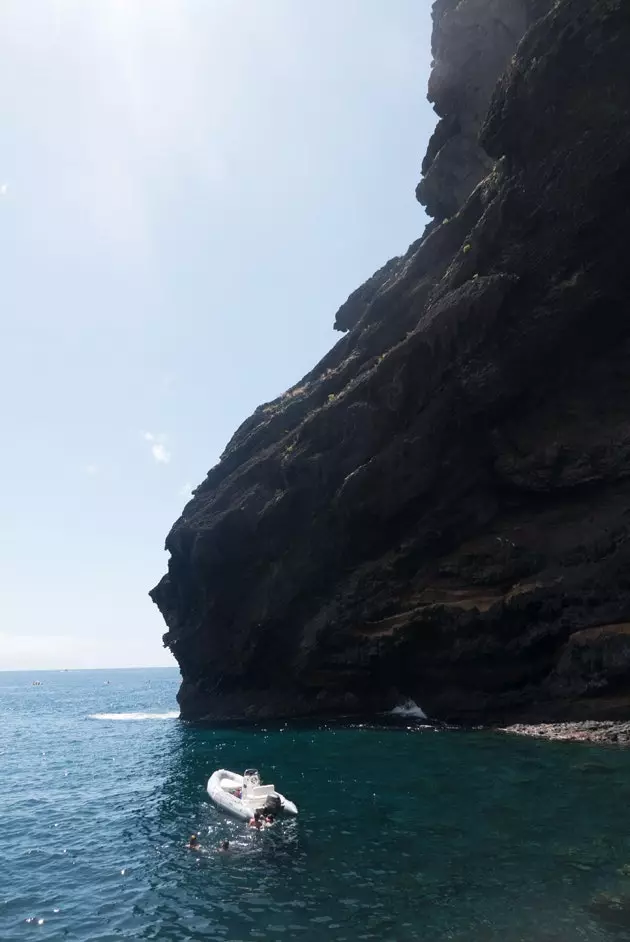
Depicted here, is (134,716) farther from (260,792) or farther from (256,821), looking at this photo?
(256,821)

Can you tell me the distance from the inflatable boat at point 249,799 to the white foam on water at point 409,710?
21892mm

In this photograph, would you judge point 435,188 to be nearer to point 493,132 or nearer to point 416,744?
point 493,132

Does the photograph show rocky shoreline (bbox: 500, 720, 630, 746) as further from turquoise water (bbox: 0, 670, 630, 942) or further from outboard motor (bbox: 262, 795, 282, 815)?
outboard motor (bbox: 262, 795, 282, 815)

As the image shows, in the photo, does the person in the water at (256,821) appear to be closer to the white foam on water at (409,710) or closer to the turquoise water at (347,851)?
the turquoise water at (347,851)

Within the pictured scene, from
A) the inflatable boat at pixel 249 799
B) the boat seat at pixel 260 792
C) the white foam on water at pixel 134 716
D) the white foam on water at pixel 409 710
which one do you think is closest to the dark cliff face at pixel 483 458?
the white foam on water at pixel 409 710

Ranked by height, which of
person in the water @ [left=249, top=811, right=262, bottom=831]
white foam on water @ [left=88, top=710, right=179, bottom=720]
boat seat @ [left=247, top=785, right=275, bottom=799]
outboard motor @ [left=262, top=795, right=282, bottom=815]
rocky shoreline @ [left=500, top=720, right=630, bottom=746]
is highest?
white foam on water @ [left=88, top=710, right=179, bottom=720]

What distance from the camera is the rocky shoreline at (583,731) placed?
34.6 meters

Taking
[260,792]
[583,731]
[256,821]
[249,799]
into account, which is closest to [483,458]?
[583,731]

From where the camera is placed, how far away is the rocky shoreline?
3459 centimetres

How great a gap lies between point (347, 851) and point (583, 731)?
21.6 meters

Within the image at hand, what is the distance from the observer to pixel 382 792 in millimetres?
28156

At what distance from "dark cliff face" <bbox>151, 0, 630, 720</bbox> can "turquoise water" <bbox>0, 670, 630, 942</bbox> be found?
8372mm

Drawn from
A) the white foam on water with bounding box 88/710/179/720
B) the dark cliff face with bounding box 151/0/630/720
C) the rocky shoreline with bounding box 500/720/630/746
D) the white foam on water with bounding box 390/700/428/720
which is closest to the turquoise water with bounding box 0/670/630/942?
the rocky shoreline with bounding box 500/720/630/746

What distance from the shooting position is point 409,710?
48812 mm
